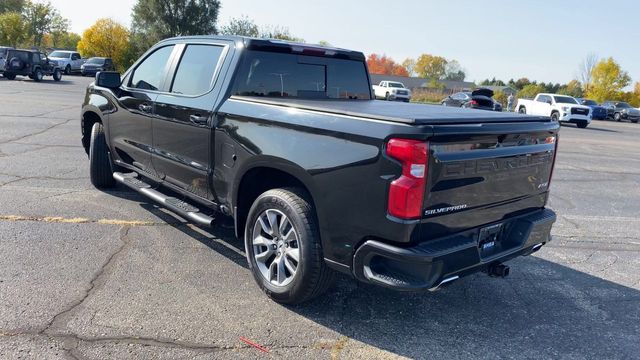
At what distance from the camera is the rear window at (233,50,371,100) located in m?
4.16

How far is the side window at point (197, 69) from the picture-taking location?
4.28 meters

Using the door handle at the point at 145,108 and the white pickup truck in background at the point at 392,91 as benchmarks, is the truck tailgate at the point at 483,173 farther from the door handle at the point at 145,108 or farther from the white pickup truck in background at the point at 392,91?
the white pickup truck in background at the point at 392,91

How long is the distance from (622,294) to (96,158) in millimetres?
5852

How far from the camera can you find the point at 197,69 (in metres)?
4.47

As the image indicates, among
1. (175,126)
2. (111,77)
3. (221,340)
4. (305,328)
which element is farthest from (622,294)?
(111,77)

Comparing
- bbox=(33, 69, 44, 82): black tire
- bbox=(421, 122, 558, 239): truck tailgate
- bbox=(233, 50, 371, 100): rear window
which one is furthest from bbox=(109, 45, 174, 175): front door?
bbox=(33, 69, 44, 82): black tire

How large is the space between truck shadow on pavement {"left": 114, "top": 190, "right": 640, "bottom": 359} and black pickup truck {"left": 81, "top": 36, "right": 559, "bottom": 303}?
1.34ft

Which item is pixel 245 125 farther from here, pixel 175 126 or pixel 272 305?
pixel 272 305

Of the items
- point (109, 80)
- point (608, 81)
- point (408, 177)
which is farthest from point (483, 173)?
point (608, 81)

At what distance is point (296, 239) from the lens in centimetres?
338

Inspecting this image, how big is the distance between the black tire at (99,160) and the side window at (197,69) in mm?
1896

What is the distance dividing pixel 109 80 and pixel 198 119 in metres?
1.91

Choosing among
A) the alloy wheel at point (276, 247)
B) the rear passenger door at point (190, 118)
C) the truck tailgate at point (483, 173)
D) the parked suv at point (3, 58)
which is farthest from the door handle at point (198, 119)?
the parked suv at point (3, 58)

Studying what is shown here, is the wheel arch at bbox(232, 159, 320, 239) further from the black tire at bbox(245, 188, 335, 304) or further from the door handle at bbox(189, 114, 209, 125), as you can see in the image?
the door handle at bbox(189, 114, 209, 125)
